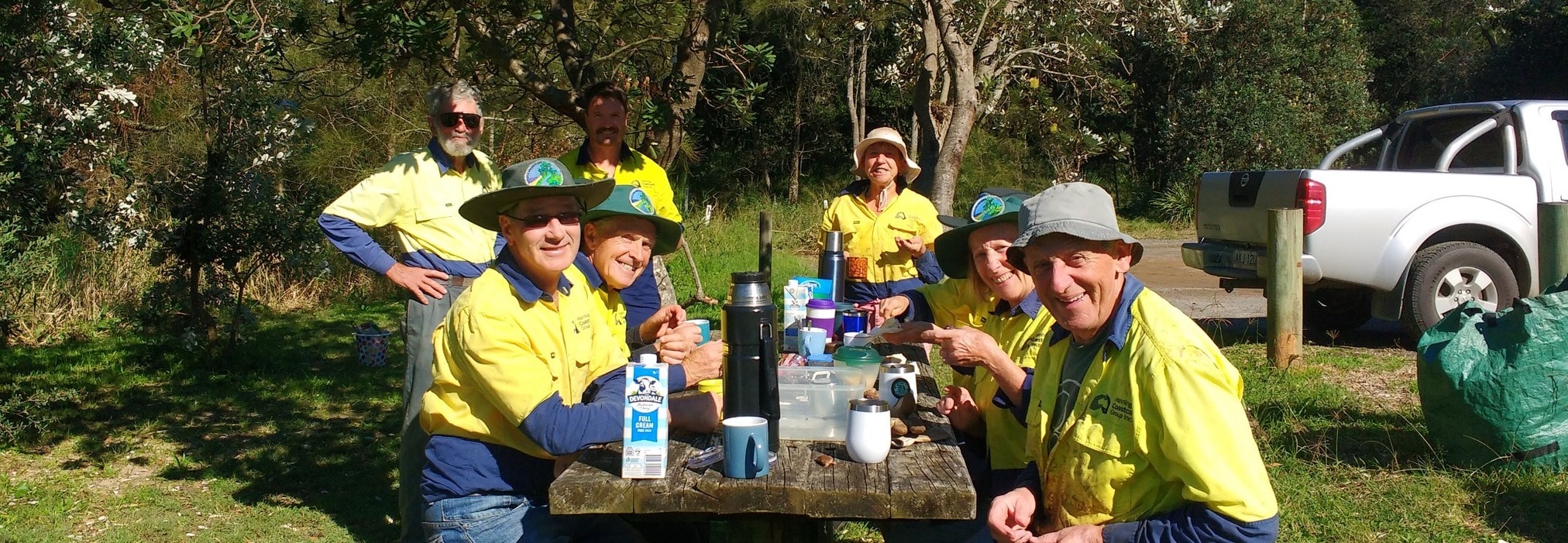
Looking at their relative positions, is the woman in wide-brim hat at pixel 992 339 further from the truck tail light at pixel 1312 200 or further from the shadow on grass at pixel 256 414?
the truck tail light at pixel 1312 200

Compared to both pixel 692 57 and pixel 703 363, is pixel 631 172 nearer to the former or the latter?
pixel 692 57

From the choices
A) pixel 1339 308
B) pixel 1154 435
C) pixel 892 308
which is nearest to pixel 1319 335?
pixel 1339 308

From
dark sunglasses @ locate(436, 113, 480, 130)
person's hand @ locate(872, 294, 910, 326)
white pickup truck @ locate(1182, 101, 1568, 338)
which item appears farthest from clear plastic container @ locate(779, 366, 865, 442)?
white pickup truck @ locate(1182, 101, 1568, 338)

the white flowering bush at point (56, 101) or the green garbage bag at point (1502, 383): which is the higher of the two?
the white flowering bush at point (56, 101)

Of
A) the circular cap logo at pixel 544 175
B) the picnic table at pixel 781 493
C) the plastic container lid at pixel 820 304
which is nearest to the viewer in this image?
the picnic table at pixel 781 493

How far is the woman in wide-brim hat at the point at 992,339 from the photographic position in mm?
3221

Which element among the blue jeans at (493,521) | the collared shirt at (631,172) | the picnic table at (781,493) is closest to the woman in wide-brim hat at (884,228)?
the collared shirt at (631,172)

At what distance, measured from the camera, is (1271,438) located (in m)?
5.72

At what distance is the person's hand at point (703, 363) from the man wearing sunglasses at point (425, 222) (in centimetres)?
168

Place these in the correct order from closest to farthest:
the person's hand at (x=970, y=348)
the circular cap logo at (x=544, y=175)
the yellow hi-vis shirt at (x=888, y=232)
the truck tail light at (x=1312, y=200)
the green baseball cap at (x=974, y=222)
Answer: the circular cap logo at (x=544, y=175) → the person's hand at (x=970, y=348) → the green baseball cap at (x=974, y=222) → the yellow hi-vis shirt at (x=888, y=232) → the truck tail light at (x=1312, y=200)

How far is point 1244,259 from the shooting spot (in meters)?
8.58

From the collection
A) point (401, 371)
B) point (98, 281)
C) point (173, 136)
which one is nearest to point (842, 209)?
point (401, 371)

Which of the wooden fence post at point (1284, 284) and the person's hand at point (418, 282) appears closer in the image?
the person's hand at point (418, 282)

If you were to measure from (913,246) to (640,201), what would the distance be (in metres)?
2.27
